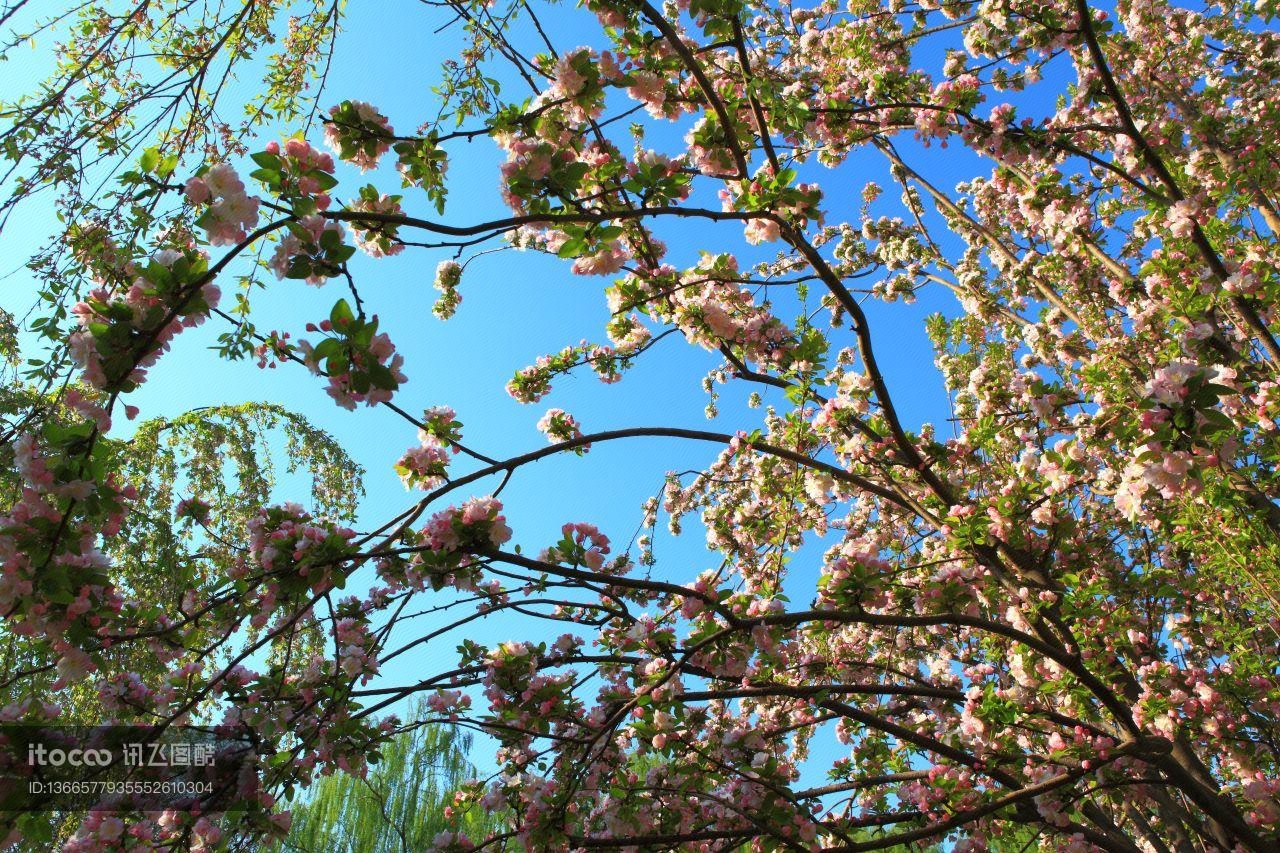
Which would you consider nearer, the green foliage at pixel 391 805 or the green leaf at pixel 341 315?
the green leaf at pixel 341 315

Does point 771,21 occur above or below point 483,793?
above

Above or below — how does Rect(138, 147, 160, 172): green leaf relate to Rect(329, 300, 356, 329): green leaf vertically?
above

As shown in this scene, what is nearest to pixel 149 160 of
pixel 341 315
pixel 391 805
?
pixel 341 315

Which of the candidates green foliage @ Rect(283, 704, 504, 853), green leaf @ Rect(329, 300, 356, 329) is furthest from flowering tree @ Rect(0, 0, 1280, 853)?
green foliage @ Rect(283, 704, 504, 853)

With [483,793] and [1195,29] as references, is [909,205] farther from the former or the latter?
[483,793]

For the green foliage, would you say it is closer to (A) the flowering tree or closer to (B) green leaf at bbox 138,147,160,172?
(A) the flowering tree

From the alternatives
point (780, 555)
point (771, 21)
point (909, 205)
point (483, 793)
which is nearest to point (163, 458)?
point (483, 793)

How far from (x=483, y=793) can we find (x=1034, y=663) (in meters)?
2.25

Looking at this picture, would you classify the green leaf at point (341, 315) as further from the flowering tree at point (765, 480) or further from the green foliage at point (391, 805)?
the green foliage at point (391, 805)

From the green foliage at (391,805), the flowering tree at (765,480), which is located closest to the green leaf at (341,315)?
the flowering tree at (765,480)

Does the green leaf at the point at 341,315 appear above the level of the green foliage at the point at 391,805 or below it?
below

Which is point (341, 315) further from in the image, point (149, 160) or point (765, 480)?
point (765, 480)

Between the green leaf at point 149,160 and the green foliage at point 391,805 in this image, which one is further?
the green foliage at point 391,805

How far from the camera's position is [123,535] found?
5414 millimetres
